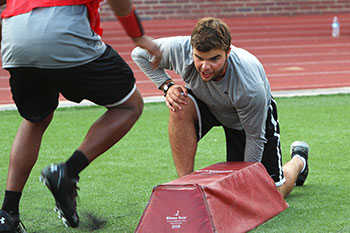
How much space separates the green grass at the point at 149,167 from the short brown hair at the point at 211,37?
98 cm

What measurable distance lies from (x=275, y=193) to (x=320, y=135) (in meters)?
2.31

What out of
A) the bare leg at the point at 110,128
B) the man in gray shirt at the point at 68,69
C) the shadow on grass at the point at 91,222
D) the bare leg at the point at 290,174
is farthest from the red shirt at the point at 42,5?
the bare leg at the point at 290,174

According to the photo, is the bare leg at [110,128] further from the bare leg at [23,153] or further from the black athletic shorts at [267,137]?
the black athletic shorts at [267,137]

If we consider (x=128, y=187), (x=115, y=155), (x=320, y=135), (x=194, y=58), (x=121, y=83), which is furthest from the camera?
(x=320, y=135)

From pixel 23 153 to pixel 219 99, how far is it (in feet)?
3.89

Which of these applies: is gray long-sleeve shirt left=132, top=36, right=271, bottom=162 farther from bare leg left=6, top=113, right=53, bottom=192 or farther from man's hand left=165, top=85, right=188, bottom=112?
bare leg left=6, top=113, right=53, bottom=192

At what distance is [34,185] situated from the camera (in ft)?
14.8

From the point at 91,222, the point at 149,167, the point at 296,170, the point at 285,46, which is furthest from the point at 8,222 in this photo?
the point at 285,46

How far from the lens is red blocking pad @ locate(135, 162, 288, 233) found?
10.5 feet

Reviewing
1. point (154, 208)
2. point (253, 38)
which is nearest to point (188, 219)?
point (154, 208)

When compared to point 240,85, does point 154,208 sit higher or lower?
lower

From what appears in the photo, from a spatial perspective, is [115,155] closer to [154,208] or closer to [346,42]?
[154,208]

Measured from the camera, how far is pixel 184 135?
4.11 meters

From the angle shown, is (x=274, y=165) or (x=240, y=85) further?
(x=274, y=165)
